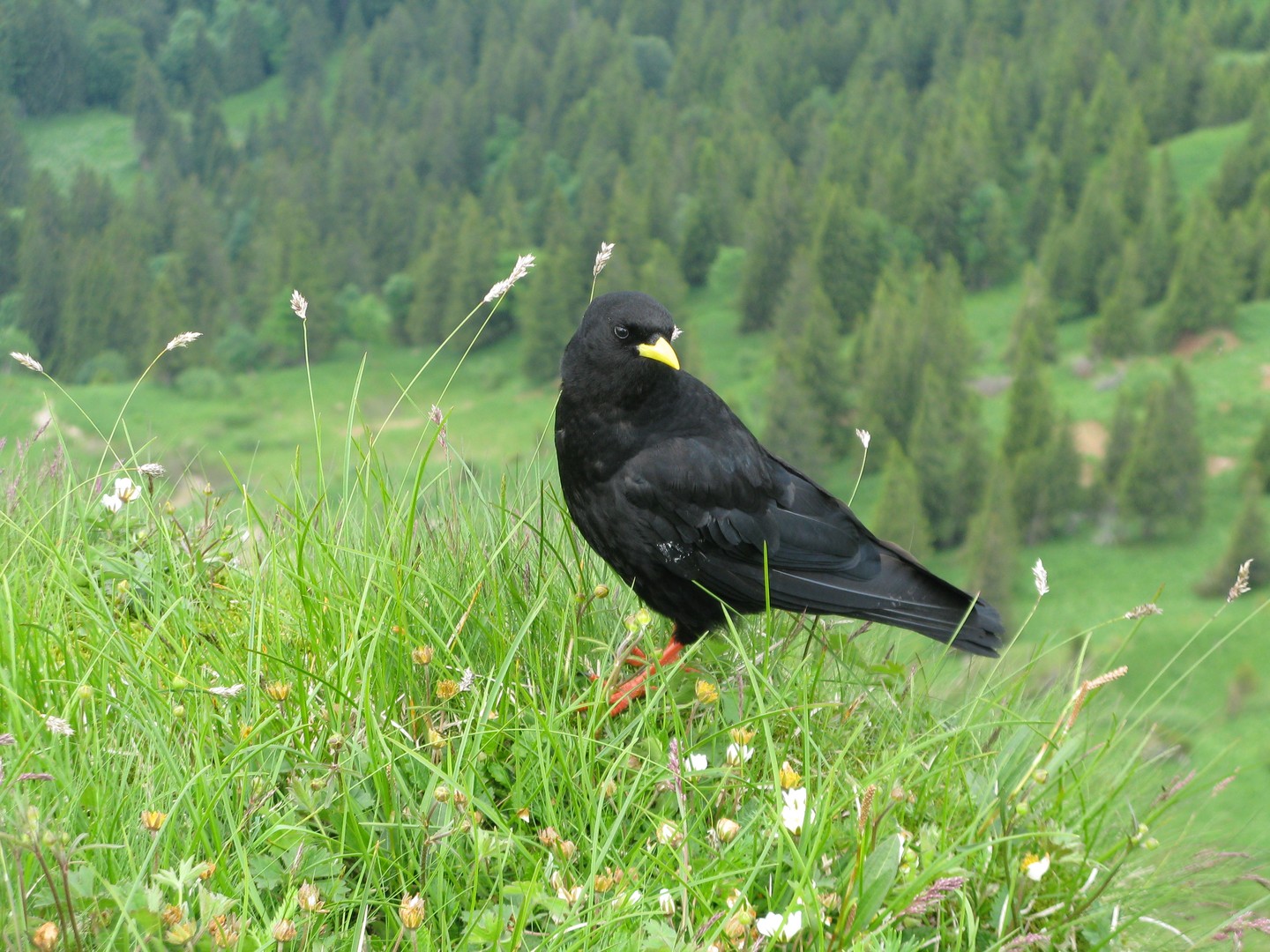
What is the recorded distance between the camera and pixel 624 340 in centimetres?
389

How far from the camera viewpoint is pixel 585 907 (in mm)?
2408

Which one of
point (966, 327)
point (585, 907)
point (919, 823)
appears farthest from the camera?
point (966, 327)

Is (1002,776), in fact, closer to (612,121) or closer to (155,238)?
(155,238)

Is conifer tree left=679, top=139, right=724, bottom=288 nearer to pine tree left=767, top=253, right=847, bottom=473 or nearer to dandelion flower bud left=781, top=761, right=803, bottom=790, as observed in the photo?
pine tree left=767, top=253, right=847, bottom=473

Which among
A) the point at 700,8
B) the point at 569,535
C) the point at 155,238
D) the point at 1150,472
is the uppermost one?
the point at 569,535

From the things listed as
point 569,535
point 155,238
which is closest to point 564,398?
point 569,535

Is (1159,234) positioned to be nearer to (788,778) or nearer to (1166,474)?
(1166,474)

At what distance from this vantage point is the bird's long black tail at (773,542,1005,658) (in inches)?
148

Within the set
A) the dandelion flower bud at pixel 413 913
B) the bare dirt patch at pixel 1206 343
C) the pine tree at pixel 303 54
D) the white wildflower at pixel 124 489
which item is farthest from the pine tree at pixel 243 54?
the dandelion flower bud at pixel 413 913

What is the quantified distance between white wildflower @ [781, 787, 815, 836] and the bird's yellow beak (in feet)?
5.51

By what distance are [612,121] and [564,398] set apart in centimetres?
15213

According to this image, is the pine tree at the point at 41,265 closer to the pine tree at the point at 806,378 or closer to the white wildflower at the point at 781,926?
the pine tree at the point at 806,378

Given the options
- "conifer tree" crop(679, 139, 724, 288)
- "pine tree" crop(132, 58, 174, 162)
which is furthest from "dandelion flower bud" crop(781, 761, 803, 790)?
"conifer tree" crop(679, 139, 724, 288)

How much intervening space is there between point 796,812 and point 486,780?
0.89m
